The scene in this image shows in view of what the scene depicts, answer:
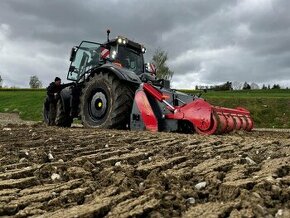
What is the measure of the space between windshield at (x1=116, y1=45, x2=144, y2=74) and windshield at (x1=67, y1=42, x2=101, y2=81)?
0.69m

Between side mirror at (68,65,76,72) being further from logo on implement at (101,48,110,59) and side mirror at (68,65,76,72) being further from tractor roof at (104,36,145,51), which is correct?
tractor roof at (104,36,145,51)

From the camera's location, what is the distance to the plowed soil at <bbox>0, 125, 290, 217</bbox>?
2.50m

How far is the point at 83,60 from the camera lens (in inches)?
463

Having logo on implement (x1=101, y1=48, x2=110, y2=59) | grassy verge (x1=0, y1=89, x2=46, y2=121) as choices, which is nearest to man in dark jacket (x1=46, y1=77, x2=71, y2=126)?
logo on implement (x1=101, y1=48, x2=110, y2=59)

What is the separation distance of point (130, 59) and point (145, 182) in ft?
27.3

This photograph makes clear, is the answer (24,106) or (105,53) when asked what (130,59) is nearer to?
(105,53)

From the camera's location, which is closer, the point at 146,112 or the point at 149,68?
the point at 146,112

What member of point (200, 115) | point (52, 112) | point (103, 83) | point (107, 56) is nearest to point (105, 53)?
point (107, 56)

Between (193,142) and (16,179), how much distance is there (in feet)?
9.79

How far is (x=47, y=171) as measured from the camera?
3.59 m

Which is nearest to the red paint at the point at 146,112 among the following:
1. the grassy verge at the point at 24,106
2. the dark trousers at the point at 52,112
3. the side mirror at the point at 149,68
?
the side mirror at the point at 149,68

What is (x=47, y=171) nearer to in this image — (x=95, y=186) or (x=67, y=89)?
(x=95, y=186)

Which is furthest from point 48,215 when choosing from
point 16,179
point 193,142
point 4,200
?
point 193,142

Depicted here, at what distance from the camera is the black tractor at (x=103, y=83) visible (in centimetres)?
939
